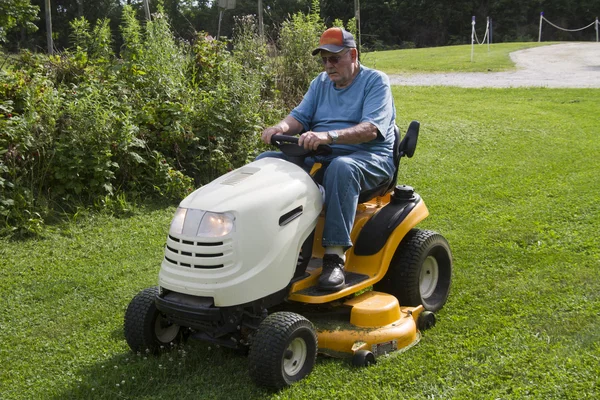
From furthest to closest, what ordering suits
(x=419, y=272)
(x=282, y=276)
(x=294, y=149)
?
(x=419, y=272)
(x=294, y=149)
(x=282, y=276)

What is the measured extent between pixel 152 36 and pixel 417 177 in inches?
129

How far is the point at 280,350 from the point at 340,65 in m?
1.77

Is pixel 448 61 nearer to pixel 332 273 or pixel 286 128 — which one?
pixel 286 128

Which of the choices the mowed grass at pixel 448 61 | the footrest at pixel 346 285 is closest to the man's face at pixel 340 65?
the footrest at pixel 346 285

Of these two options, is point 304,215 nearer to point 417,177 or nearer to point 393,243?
point 393,243

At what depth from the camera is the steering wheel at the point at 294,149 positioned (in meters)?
4.02

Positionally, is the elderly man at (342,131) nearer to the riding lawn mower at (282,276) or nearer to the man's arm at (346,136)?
the man's arm at (346,136)

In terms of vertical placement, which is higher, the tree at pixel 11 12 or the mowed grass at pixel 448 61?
the tree at pixel 11 12

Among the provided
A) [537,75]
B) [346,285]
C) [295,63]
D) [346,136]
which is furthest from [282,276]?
[537,75]

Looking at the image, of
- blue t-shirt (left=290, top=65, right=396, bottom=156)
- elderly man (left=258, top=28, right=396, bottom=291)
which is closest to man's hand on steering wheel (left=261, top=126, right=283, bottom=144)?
elderly man (left=258, top=28, right=396, bottom=291)

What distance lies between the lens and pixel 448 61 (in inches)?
877

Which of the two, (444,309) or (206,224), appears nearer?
(206,224)

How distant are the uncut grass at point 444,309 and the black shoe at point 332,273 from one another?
0.41 m

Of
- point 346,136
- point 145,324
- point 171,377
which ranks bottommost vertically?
point 171,377
